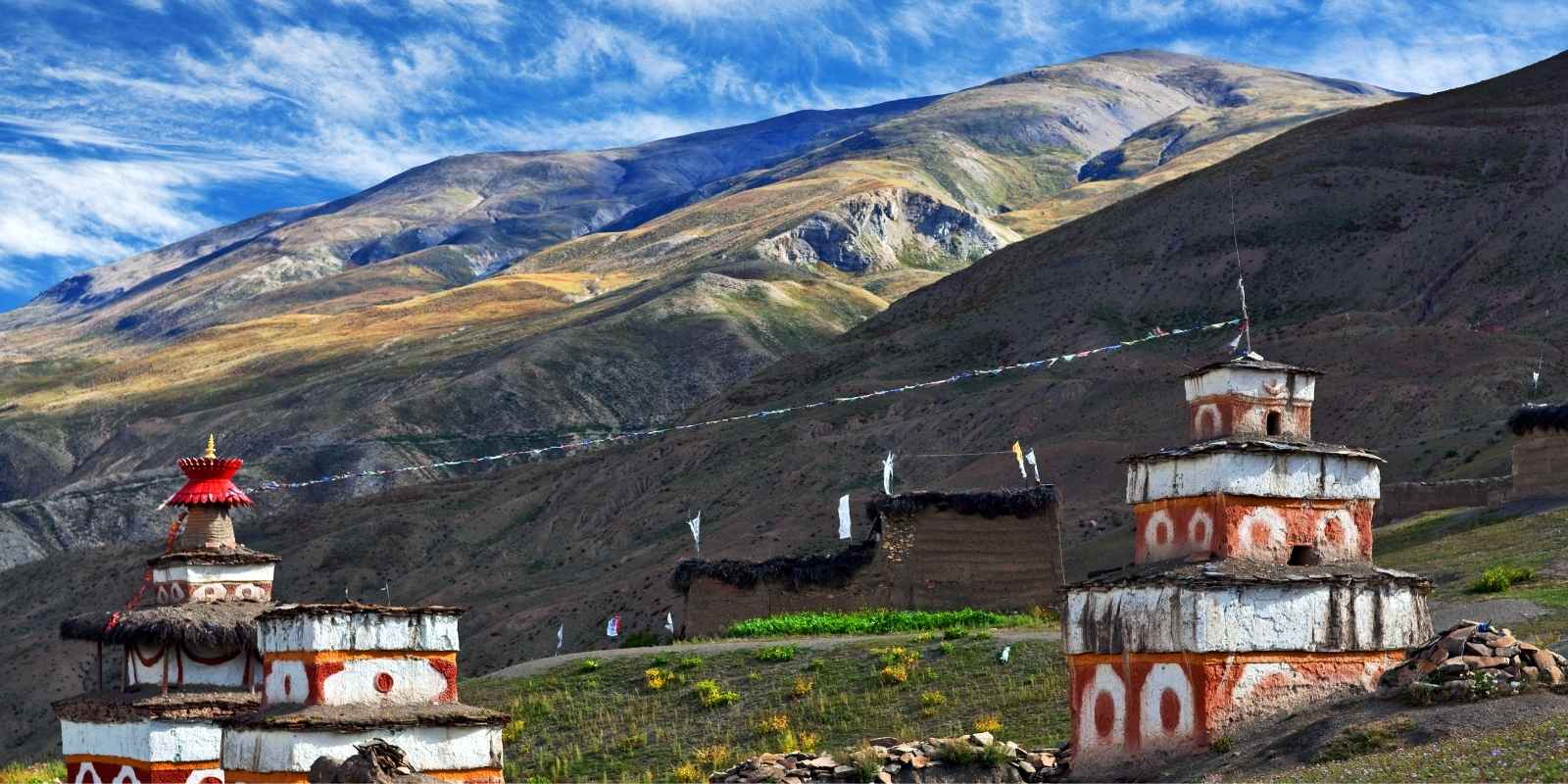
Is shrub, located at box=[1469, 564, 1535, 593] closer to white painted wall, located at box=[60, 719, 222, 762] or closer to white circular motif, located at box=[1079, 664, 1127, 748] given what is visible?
white circular motif, located at box=[1079, 664, 1127, 748]

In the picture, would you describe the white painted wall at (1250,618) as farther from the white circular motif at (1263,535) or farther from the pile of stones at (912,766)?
the pile of stones at (912,766)

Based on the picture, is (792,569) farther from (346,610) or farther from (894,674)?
(346,610)

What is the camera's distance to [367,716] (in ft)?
69.7

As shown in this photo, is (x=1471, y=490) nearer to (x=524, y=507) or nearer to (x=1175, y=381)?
(x=1175, y=381)

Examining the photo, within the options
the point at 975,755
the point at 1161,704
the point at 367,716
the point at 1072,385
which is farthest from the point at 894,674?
the point at 1072,385

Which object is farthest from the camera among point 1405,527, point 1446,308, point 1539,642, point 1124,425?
point 1446,308

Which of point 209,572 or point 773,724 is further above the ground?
point 209,572

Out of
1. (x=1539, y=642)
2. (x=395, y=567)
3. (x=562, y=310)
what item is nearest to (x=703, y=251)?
(x=562, y=310)

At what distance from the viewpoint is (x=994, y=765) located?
68.6 ft

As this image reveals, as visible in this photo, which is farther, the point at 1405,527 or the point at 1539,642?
the point at 1405,527

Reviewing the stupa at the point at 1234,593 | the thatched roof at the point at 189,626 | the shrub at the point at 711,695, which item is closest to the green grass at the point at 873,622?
the shrub at the point at 711,695

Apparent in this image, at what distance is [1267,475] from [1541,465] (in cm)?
2186

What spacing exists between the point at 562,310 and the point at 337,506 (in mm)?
64795

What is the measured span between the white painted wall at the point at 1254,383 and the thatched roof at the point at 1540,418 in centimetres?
2009
